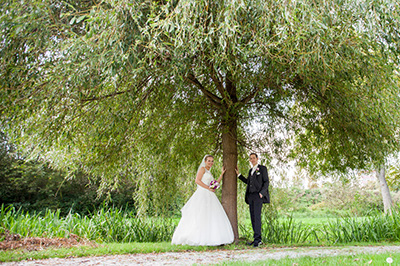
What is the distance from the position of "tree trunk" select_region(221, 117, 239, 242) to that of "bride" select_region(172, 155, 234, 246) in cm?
39

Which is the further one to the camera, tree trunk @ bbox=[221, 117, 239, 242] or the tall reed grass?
the tall reed grass

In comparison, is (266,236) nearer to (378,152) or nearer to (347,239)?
(347,239)

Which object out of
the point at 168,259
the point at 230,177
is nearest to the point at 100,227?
the point at 230,177

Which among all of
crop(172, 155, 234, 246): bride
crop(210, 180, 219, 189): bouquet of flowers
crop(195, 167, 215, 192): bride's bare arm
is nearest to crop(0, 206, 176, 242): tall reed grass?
crop(172, 155, 234, 246): bride

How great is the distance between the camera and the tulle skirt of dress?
5996 mm

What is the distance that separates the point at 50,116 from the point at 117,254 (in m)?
2.52

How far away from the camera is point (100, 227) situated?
7883 millimetres

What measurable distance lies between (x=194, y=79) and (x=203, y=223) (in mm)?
2787

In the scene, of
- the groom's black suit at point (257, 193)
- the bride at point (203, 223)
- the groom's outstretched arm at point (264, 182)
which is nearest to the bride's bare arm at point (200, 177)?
the bride at point (203, 223)

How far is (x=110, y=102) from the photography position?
6020 mm

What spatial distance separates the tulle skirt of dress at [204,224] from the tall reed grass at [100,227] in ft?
6.29

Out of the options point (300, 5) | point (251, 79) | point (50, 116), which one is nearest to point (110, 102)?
point (50, 116)

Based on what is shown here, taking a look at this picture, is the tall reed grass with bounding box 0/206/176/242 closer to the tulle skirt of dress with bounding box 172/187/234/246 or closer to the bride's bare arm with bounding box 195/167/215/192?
the tulle skirt of dress with bounding box 172/187/234/246

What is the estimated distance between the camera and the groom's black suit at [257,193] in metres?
6.32
